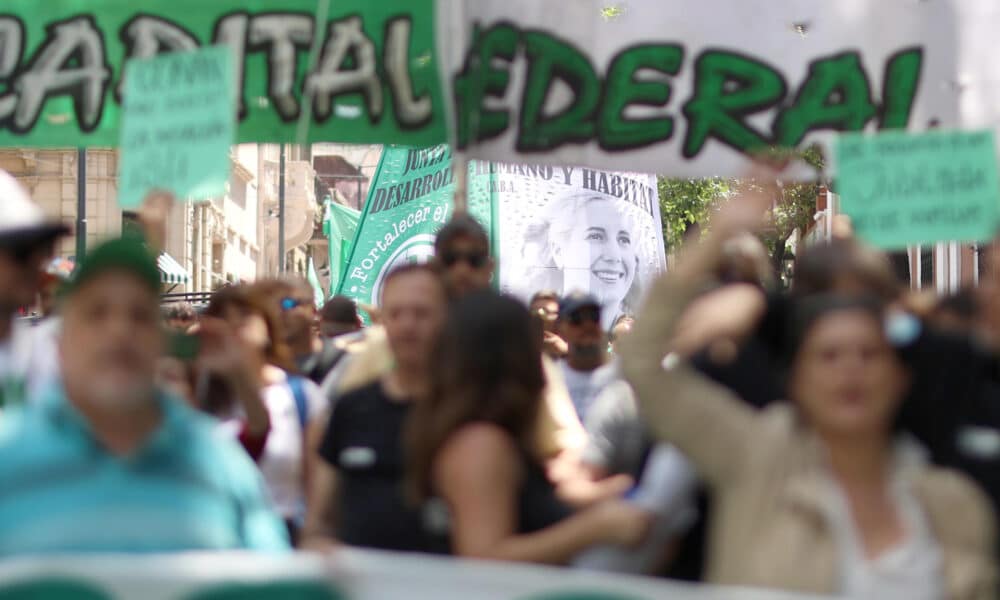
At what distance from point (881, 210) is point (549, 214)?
9425 mm

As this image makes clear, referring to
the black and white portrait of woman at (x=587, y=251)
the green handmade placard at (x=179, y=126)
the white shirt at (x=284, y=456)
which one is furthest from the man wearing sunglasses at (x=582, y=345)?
the black and white portrait of woman at (x=587, y=251)

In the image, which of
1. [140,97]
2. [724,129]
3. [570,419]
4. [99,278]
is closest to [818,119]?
[724,129]

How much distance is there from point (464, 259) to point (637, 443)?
1.42 m

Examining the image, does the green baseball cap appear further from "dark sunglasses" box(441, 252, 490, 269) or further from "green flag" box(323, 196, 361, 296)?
"green flag" box(323, 196, 361, 296)

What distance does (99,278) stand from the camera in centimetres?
344

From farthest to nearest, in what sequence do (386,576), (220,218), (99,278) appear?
(220,218) → (99,278) → (386,576)

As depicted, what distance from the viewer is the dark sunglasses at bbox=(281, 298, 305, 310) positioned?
6809 millimetres

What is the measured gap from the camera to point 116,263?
11.3 ft

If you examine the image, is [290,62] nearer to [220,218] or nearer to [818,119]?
[818,119]

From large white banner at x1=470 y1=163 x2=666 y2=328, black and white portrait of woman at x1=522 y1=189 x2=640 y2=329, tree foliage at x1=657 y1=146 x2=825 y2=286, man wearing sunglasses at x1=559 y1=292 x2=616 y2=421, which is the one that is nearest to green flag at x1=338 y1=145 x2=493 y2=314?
large white banner at x1=470 y1=163 x2=666 y2=328

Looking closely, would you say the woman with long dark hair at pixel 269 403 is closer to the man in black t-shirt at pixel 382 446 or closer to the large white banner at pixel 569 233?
the man in black t-shirt at pixel 382 446

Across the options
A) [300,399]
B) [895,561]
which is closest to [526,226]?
[300,399]

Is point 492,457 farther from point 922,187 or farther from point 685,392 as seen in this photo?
point 922,187

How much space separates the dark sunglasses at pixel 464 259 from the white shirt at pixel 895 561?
2267 millimetres
